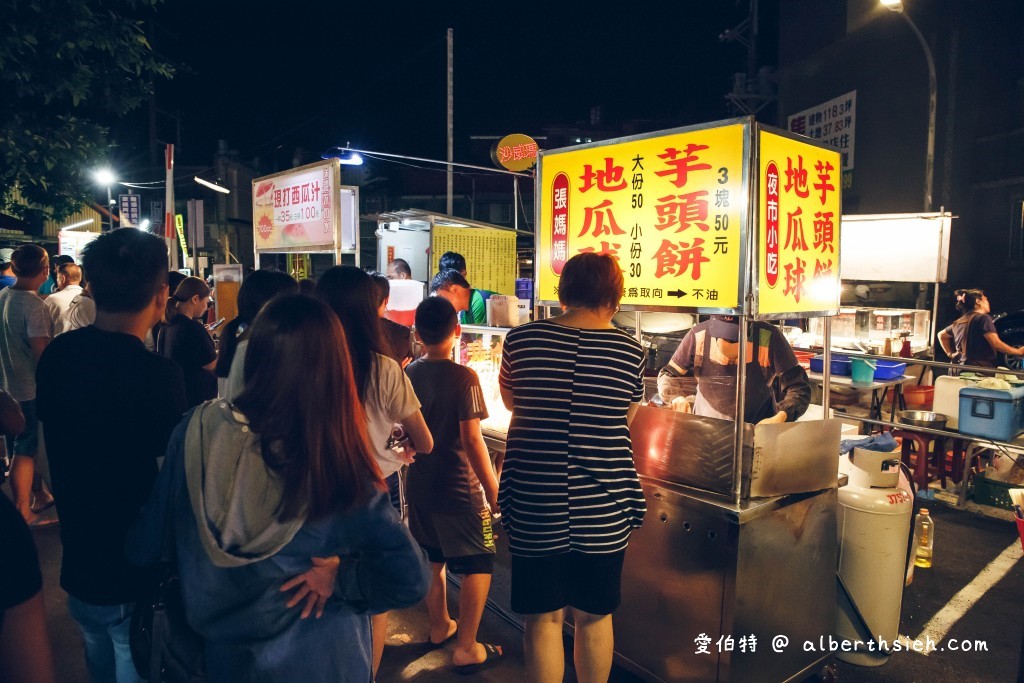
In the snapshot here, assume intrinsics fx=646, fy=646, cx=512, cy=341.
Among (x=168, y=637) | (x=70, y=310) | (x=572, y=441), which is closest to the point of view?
(x=168, y=637)

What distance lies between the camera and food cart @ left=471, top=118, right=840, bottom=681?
116 inches

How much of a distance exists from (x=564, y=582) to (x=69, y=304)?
6.08 metres

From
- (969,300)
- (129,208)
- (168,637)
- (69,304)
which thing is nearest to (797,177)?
(168,637)

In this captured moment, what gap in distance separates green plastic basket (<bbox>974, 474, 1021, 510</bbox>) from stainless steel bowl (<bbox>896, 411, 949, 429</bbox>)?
672mm

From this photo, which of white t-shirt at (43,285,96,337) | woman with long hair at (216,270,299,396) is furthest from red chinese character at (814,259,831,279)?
white t-shirt at (43,285,96,337)

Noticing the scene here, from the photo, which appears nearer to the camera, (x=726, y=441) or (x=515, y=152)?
(x=726, y=441)

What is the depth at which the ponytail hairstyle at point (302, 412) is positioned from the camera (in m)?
1.63

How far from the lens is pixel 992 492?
621 cm

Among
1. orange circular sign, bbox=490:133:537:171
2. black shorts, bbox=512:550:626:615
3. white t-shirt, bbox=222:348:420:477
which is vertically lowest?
black shorts, bbox=512:550:626:615

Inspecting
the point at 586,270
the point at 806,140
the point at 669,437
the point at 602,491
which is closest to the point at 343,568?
the point at 602,491

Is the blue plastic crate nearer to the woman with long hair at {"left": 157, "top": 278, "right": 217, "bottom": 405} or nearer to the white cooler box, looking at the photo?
the white cooler box

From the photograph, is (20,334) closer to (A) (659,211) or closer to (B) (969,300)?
(A) (659,211)

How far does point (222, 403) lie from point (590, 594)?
1803 millimetres

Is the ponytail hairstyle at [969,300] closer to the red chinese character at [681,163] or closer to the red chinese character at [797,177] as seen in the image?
the red chinese character at [797,177]
